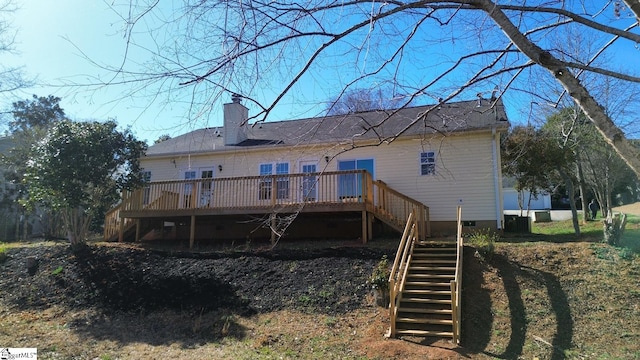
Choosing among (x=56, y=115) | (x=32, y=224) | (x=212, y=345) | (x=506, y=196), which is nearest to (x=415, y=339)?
(x=212, y=345)

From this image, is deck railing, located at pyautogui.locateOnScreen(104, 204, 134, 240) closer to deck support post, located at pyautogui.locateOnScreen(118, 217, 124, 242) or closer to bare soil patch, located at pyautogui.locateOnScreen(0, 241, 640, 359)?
deck support post, located at pyautogui.locateOnScreen(118, 217, 124, 242)

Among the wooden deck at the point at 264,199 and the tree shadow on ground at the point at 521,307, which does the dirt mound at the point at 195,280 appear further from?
the tree shadow on ground at the point at 521,307

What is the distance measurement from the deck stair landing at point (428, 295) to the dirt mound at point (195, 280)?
108 centimetres

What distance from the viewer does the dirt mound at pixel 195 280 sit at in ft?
32.7

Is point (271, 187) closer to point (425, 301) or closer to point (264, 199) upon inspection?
point (264, 199)

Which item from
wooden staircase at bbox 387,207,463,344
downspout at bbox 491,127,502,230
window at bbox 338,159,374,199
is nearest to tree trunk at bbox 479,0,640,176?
wooden staircase at bbox 387,207,463,344

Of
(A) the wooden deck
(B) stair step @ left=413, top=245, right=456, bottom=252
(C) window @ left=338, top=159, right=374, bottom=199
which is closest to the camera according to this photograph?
(B) stair step @ left=413, top=245, right=456, bottom=252

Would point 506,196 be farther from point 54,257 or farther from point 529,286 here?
point 54,257

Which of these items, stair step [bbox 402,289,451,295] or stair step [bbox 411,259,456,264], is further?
stair step [bbox 411,259,456,264]

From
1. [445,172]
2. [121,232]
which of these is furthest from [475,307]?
[121,232]

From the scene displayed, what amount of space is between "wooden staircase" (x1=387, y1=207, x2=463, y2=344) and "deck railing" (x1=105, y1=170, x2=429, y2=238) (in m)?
2.58

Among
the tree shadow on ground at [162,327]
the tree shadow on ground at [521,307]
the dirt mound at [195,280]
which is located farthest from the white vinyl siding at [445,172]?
the tree shadow on ground at [162,327]

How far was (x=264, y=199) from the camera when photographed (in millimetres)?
15000

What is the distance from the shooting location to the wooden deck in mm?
13336
